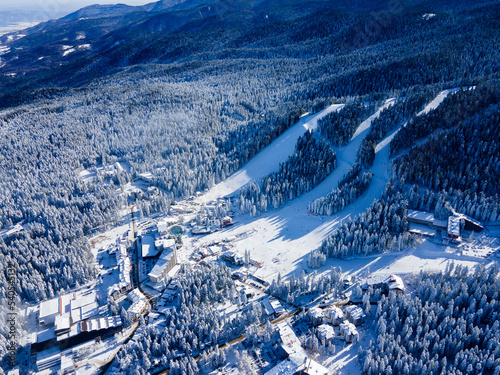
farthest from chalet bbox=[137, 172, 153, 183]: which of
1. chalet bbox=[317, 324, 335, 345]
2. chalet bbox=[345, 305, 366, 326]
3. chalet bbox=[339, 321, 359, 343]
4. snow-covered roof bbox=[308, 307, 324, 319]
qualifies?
chalet bbox=[339, 321, 359, 343]

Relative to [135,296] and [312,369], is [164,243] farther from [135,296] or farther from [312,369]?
[312,369]

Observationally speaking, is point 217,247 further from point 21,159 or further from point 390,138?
point 21,159

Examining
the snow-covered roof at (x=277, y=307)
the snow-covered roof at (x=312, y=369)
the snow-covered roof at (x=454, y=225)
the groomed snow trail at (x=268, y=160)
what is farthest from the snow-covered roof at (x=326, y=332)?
the groomed snow trail at (x=268, y=160)

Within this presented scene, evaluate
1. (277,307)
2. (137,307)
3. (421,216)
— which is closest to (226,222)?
(137,307)

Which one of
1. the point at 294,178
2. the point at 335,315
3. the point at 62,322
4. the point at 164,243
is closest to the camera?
the point at 335,315

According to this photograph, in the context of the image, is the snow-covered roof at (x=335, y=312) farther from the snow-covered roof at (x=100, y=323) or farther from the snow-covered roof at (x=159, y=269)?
the snow-covered roof at (x=100, y=323)
